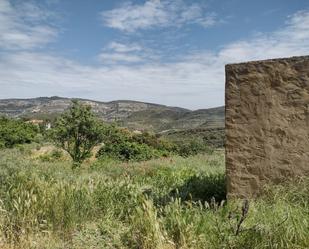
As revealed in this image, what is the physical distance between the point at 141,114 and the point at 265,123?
345ft

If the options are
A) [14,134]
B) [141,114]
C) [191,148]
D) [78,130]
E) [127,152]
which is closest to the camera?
[78,130]

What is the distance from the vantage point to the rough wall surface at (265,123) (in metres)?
6.33

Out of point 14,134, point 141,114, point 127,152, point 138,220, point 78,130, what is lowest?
point 127,152

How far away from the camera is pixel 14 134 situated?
36.3 metres

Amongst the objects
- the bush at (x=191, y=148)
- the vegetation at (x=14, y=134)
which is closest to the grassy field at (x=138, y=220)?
the bush at (x=191, y=148)

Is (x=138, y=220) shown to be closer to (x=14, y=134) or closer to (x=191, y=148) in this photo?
(x=191, y=148)

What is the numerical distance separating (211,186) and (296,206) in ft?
→ 10.2

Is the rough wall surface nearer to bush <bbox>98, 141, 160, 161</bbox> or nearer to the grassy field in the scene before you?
the grassy field

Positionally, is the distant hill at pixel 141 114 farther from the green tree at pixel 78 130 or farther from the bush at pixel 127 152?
the green tree at pixel 78 130

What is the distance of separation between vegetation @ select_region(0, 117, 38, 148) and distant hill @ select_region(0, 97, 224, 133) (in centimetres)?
326

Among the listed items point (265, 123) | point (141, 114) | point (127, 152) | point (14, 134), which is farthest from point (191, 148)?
point (141, 114)

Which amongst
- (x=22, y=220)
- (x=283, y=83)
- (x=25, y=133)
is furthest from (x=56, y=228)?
(x=25, y=133)

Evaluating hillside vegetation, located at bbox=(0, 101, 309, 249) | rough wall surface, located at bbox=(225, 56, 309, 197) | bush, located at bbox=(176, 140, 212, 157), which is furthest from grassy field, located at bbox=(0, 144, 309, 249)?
bush, located at bbox=(176, 140, 212, 157)

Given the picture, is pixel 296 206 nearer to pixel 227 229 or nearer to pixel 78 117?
pixel 227 229
